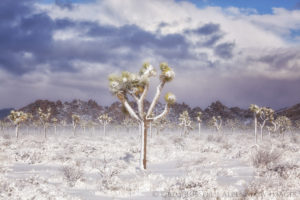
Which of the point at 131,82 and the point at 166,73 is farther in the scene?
the point at 131,82

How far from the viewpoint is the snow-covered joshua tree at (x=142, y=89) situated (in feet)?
53.9

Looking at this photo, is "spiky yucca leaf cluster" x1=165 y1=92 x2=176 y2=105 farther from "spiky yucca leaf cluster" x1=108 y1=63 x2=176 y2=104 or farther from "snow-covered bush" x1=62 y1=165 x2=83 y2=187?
"snow-covered bush" x1=62 y1=165 x2=83 y2=187

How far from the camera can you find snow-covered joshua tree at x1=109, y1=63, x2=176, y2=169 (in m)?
16.4

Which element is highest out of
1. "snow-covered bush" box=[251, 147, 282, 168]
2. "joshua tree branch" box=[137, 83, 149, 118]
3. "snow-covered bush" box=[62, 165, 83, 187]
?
"joshua tree branch" box=[137, 83, 149, 118]

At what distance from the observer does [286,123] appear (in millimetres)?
77750

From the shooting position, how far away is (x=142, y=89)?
55.3 ft

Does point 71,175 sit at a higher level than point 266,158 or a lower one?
lower

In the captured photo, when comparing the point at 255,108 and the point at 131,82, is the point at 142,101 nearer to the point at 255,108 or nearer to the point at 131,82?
the point at 131,82

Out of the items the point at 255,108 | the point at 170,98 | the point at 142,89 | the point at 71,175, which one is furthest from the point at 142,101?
the point at 255,108

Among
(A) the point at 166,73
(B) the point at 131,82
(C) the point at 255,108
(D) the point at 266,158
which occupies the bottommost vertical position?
(D) the point at 266,158

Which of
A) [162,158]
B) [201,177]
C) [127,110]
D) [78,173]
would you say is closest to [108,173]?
[78,173]

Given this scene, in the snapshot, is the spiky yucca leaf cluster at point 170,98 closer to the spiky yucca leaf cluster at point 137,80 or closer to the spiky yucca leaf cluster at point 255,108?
the spiky yucca leaf cluster at point 137,80

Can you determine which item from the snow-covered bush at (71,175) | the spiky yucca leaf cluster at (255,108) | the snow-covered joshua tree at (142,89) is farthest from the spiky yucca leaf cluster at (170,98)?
the spiky yucca leaf cluster at (255,108)

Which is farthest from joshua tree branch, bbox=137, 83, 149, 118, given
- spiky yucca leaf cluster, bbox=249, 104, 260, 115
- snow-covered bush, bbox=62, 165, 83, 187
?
spiky yucca leaf cluster, bbox=249, 104, 260, 115
